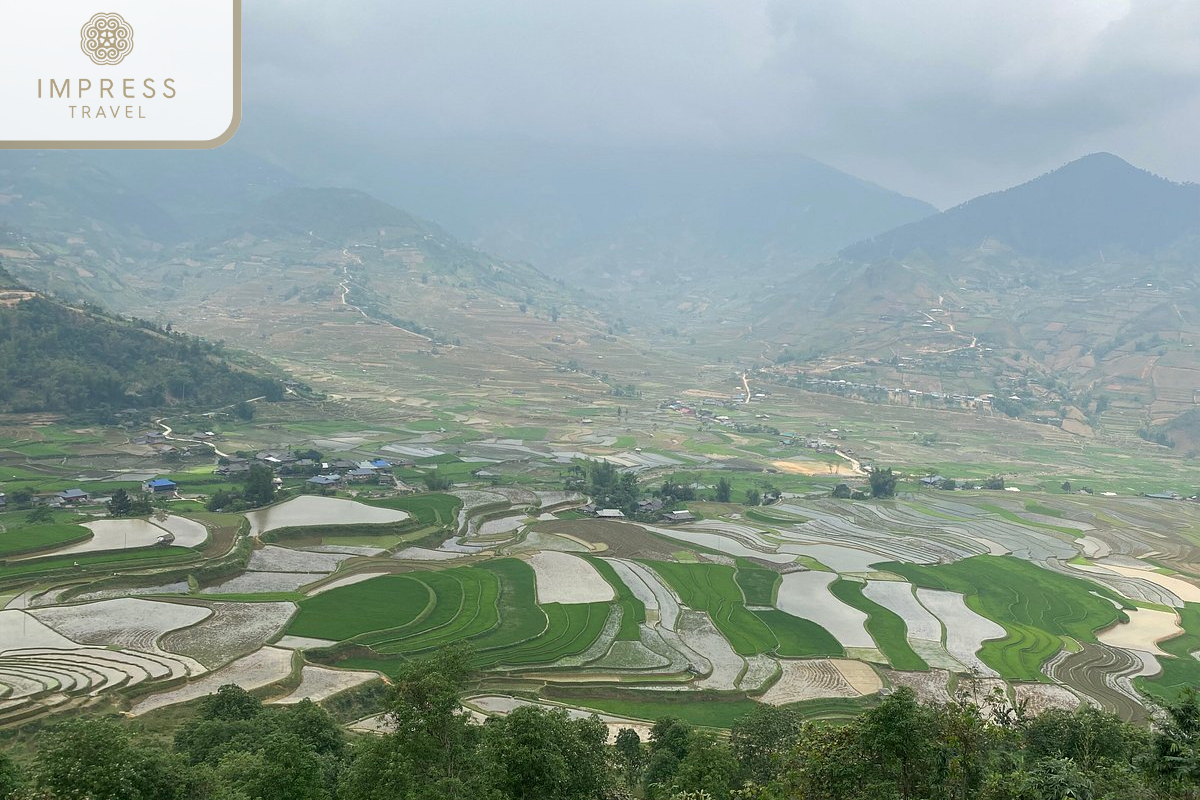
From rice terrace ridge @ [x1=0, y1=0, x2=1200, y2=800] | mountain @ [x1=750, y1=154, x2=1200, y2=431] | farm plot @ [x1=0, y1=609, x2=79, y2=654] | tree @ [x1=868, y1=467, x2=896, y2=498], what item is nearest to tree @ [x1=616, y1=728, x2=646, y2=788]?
rice terrace ridge @ [x1=0, y1=0, x2=1200, y2=800]

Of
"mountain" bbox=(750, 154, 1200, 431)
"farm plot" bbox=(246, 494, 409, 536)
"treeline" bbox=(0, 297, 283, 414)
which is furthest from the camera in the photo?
"mountain" bbox=(750, 154, 1200, 431)

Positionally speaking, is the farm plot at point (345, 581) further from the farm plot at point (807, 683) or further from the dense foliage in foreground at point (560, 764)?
the farm plot at point (807, 683)

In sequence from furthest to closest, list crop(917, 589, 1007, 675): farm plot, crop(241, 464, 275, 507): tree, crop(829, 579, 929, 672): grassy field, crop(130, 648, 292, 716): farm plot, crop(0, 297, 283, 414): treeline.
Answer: crop(0, 297, 283, 414): treeline, crop(241, 464, 275, 507): tree, crop(917, 589, 1007, 675): farm plot, crop(829, 579, 929, 672): grassy field, crop(130, 648, 292, 716): farm plot

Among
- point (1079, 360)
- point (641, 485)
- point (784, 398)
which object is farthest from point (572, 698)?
point (1079, 360)

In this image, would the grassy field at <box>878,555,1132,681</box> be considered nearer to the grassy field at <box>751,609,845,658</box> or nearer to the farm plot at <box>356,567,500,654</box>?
the grassy field at <box>751,609,845,658</box>

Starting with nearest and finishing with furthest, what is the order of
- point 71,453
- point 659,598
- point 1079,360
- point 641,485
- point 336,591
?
point 336,591 → point 659,598 → point 71,453 → point 641,485 → point 1079,360

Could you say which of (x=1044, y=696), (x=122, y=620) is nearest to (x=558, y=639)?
(x=122, y=620)

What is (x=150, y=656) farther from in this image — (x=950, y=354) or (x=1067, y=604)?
(x=950, y=354)

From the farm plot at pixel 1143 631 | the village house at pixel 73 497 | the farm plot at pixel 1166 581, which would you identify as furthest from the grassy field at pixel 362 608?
the farm plot at pixel 1166 581
